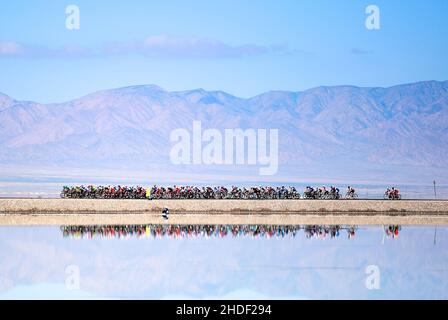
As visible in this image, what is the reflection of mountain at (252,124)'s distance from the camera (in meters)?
155

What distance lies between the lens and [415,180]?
12975 cm

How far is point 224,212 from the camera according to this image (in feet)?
173

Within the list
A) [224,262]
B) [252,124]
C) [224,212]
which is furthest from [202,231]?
[252,124]

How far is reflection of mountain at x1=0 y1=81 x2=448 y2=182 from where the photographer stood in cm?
15462

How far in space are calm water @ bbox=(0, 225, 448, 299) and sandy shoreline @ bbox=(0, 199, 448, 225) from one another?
4.44 meters

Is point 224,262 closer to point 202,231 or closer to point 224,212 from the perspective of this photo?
point 202,231
